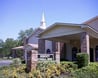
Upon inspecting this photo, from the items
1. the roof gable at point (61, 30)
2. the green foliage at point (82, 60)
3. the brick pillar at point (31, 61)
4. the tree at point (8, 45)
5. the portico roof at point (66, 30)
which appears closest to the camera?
the brick pillar at point (31, 61)

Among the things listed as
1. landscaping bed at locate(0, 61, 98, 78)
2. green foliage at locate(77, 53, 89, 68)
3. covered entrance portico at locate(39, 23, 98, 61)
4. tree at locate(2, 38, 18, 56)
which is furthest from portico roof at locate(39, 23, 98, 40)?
tree at locate(2, 38, 18, 56)

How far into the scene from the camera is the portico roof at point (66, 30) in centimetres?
2158

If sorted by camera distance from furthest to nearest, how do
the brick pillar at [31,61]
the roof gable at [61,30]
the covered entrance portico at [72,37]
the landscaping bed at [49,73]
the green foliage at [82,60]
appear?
the roof gable at [61,30] → the covered entrance portico at [72,37] → the green foliage at [82,60] → the brick pillar at [31,61] → the landscaping bed at [49,73]

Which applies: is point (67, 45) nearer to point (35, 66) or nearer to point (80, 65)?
point (80, 65)

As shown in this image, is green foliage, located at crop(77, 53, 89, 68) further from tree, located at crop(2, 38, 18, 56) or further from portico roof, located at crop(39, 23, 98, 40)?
tree, located at crop(2, 38, 18, 56)

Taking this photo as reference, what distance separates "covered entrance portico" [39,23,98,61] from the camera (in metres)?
21.2

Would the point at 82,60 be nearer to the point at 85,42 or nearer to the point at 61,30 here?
the point at 85,42

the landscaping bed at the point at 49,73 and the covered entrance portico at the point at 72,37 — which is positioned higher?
the covered entrance portico at the point at 72,37

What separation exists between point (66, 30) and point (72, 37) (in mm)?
4372

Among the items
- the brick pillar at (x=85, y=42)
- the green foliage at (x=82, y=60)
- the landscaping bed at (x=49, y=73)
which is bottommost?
the landscaping bed at (x=49, y=73)

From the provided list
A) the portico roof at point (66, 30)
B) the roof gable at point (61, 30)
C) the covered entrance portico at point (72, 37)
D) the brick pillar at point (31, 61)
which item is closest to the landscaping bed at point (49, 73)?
the brick pillar at point (31, 61)

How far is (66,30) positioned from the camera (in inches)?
943

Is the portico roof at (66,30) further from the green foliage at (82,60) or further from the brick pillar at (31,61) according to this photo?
the brick pillar at (31,61)

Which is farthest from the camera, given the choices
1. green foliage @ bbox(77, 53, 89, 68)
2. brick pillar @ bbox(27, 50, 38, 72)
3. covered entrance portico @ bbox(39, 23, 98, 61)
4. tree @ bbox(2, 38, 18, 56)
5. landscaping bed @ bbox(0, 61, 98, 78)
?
tree @ bbox(2, 38, 18, 56)
